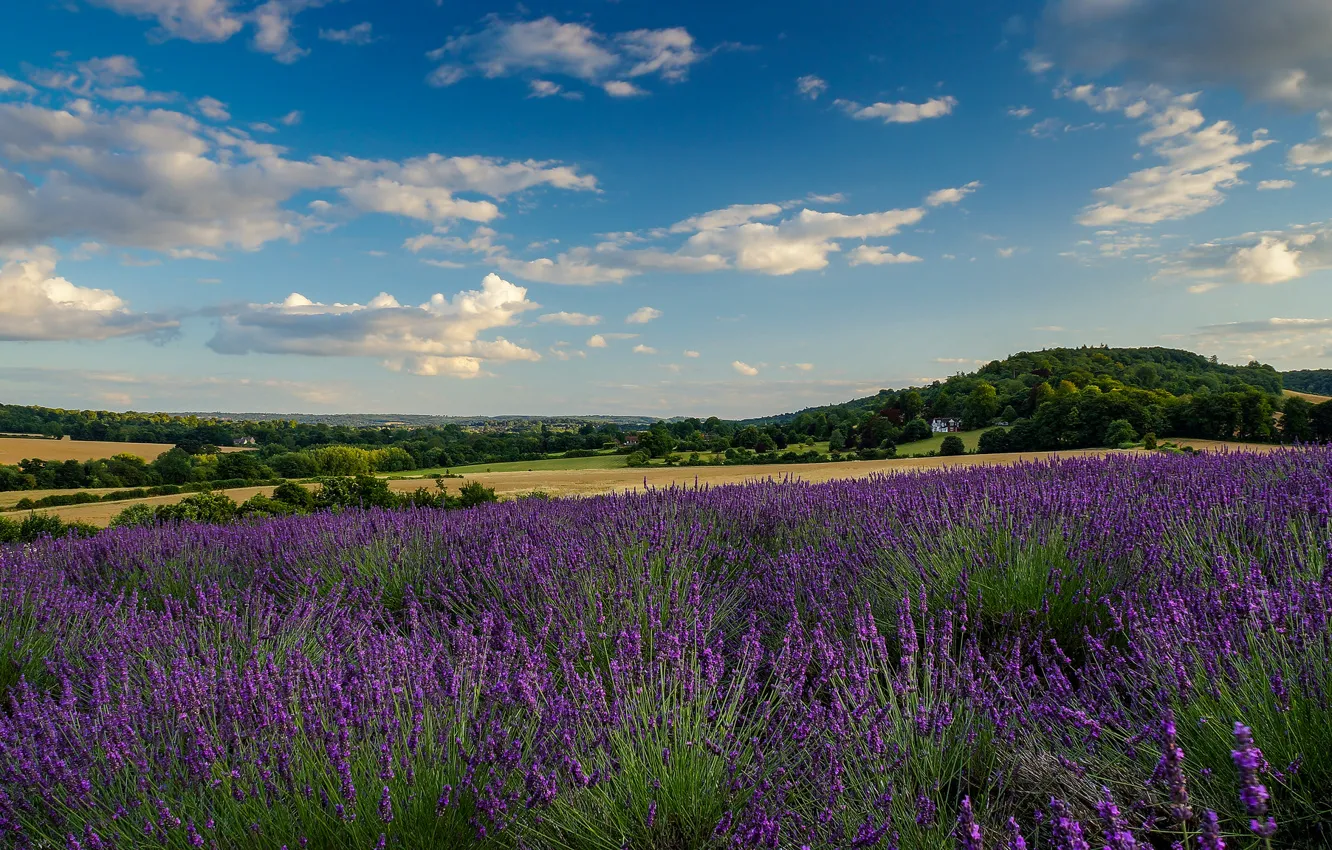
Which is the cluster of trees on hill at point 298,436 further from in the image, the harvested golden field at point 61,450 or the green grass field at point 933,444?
the green grass field at point 933,444

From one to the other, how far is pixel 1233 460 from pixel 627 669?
6.49 m

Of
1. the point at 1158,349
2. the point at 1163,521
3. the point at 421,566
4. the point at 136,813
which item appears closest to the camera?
the point at 136,813

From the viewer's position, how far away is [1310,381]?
56.2 meters

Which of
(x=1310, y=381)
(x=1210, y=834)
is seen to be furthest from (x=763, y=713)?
(x=1310, y=381)

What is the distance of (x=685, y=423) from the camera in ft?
192

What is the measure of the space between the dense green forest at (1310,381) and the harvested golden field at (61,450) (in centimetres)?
7261

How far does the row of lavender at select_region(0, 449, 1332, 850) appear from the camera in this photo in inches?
69.8

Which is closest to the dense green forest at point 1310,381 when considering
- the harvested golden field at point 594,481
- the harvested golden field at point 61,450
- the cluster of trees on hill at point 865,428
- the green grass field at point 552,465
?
the cluster of trees on hill at point 865,428

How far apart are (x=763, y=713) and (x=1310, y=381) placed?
73.3 metres

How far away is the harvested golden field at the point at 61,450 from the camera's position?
37.4m

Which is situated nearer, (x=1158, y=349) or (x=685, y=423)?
(x=685, y=423)

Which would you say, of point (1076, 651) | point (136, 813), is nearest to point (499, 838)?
point (136, 813)

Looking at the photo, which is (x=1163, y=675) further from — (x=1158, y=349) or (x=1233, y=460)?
(x=1158, y=349)

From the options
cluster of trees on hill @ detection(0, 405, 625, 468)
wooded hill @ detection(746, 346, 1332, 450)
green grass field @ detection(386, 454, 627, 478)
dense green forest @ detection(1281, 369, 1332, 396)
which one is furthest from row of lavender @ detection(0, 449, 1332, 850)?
dense green forest @ detection(1281, 369, 1332, 396)
